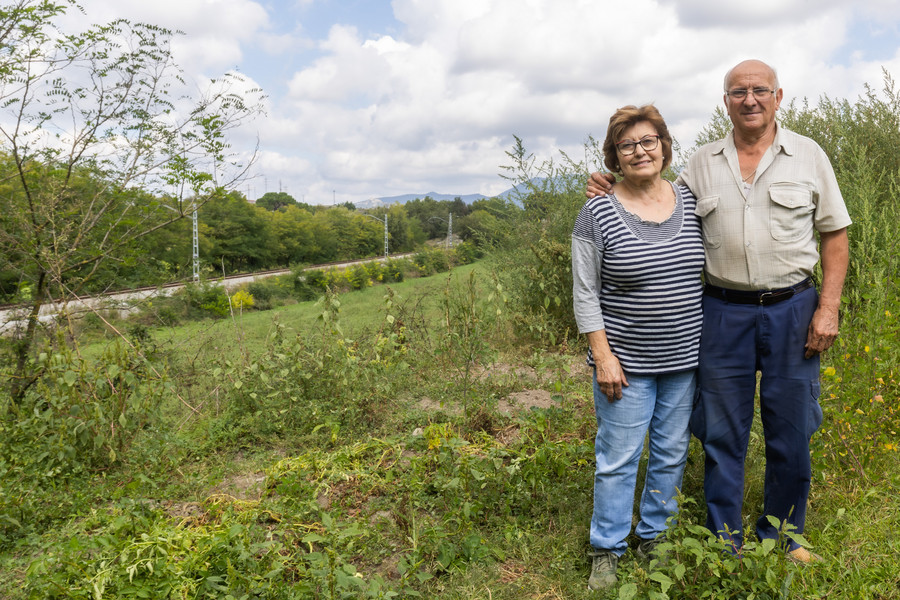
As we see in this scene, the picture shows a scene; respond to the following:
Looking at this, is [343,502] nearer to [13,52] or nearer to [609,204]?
[609,204]

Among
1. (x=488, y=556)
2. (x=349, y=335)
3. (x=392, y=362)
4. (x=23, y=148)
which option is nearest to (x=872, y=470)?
(x=488, y=556)

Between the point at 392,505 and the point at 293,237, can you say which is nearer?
the point at 392,505

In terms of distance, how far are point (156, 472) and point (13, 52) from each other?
3699mm

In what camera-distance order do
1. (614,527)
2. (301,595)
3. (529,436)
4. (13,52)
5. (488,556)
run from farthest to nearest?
(13,52) < (529,436) < (488,556) < (614,527) < (301,595)

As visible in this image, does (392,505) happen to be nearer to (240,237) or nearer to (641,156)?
(641,156)

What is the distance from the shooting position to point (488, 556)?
2691 mm

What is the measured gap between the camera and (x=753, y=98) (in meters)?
2.28

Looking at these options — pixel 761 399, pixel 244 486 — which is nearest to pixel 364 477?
pixel 244 486

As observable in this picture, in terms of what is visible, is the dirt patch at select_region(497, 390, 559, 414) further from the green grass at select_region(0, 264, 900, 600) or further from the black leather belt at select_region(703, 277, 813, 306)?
the black leather belt at select_region(703, 277, 813, 306)

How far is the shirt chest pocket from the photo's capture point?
7.46 feet

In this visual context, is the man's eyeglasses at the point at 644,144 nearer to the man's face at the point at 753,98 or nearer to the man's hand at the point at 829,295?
the man's face at the point at 753,98

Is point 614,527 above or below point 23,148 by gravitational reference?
below

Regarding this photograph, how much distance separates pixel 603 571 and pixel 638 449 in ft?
1.73

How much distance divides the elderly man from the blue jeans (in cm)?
12
